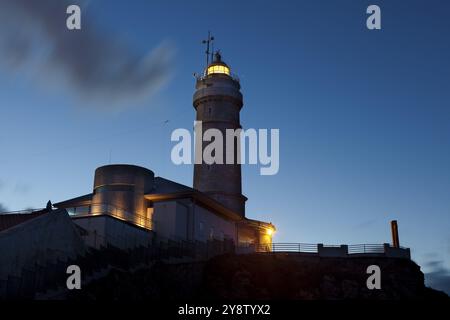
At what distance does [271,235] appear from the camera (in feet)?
193

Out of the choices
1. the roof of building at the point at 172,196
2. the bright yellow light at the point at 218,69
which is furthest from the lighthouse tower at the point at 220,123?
the roof of building at the point at 172,196

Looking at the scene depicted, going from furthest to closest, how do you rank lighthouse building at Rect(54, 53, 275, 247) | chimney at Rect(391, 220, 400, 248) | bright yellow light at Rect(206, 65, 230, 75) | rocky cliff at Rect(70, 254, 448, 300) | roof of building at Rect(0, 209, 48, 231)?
1. bright yellow light at Rect(206, 65, 230, 75)
2. chimney at Rect(391, 220, 400, 248)
3. rocky cliff at Rect(70, 254, 448, 300)
4. lighthouse building at Rect(54, 53, 275, 247)
5. roof of building at Rect(0, 209, 48, 231)

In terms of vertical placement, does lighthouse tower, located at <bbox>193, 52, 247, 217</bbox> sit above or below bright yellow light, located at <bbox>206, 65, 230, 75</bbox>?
below

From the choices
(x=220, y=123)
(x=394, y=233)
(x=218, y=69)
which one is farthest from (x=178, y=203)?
(x=218, y=69)

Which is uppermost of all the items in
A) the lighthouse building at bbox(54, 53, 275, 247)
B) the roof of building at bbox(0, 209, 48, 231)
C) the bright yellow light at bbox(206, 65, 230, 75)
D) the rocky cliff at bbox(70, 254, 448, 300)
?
the bright yellow light at bbox(206, 65, 230, 75)

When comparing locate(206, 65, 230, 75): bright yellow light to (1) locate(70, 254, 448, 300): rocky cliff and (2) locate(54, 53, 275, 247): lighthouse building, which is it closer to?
(2) locate(54, 53, 275, 247): lighthouse building

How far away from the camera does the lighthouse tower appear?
5619 centimetres

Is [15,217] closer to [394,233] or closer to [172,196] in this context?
[172,196]

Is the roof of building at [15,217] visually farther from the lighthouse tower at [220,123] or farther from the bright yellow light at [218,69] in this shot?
the bright yellow light at [218,69]

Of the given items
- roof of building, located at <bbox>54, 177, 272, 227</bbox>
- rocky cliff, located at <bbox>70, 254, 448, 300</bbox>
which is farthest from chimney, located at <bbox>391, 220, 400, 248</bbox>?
roof of building, located at <bbox>54, 177, 272, 227</bbox>

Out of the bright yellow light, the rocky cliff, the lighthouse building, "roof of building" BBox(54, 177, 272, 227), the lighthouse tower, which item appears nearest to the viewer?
the lighthouse building

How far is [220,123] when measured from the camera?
2266 inches

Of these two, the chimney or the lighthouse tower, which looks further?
the lighthouse tower
